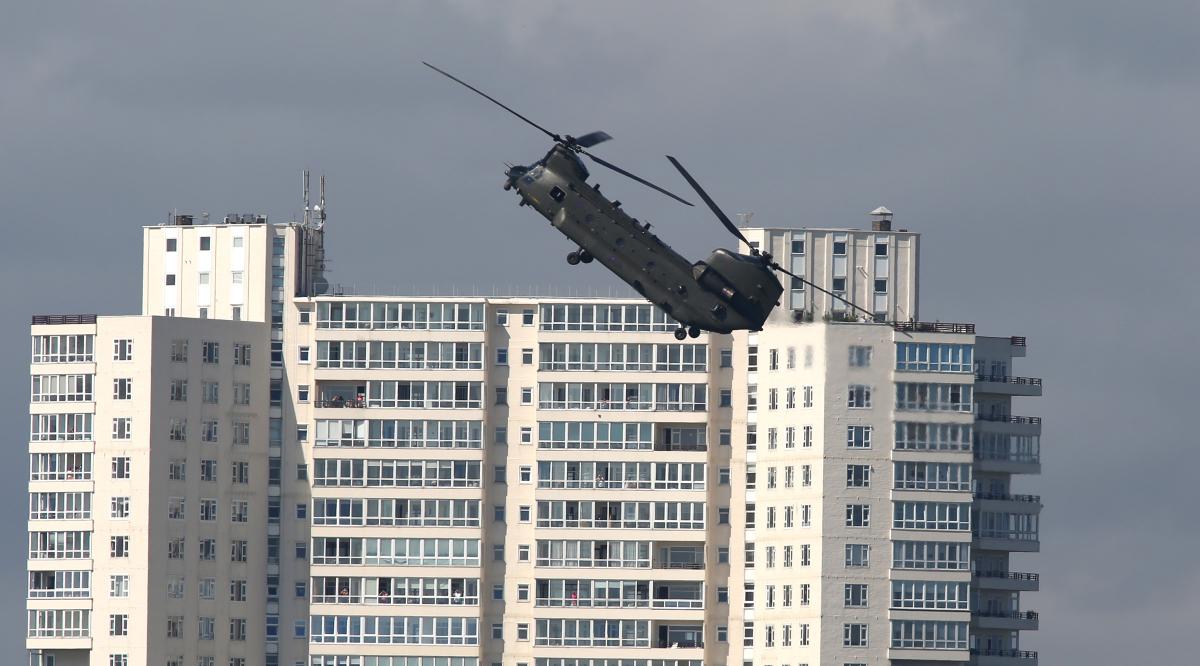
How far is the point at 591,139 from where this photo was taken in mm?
187000

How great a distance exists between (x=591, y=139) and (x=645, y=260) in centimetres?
736

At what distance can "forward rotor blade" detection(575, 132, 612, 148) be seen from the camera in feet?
613

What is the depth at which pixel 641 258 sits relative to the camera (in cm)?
18775

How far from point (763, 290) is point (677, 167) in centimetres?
1465

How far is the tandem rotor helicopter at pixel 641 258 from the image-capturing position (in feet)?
614

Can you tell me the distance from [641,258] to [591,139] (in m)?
7.17

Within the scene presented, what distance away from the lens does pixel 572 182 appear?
18762 cm

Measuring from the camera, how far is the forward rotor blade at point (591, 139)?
186875 mm

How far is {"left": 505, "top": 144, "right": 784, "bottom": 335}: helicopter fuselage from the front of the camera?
614 ft

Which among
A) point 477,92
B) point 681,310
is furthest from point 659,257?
point 477,92

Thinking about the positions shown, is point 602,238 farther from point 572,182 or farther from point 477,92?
point 477,92

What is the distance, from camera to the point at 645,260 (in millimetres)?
187750

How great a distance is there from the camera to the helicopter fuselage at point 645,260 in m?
187

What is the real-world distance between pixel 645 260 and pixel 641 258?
0.25 meters
